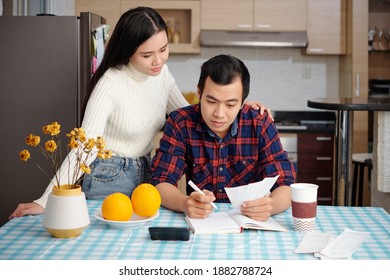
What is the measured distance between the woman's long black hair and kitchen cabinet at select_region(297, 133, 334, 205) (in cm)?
291

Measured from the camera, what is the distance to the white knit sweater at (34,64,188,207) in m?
2.21

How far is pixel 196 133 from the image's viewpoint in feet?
7.46

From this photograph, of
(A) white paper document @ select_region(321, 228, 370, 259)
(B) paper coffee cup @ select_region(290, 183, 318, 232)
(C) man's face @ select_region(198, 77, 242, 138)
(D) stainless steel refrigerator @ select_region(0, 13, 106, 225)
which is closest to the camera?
(A) white paper document @ select_region(321, 228, 370, 259)

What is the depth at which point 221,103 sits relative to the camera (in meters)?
2.06

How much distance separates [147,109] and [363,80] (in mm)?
3165

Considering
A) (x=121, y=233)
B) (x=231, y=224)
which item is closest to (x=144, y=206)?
(x=121, y=233)

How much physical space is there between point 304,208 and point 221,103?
516 mm

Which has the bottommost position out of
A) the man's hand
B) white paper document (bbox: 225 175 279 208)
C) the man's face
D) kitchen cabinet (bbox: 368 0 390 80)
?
the man's hand

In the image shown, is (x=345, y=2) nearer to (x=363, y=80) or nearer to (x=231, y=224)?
(x=363, y=80)

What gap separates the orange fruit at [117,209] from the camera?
1.71m

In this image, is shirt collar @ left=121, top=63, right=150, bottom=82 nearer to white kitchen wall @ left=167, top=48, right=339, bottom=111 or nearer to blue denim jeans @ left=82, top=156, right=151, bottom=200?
blue denim jeans @ left=82, top=156, right=151, bottom=200

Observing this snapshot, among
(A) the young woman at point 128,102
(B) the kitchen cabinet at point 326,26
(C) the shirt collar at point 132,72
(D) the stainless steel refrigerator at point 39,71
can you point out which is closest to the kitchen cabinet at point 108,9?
(B) the kitchen cabinet at point 326,26

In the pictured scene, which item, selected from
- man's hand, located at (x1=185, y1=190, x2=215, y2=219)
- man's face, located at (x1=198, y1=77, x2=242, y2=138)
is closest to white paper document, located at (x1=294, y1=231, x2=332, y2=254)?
man's hand, located at (x1=185, y1=190, x2=215, y2=219)
